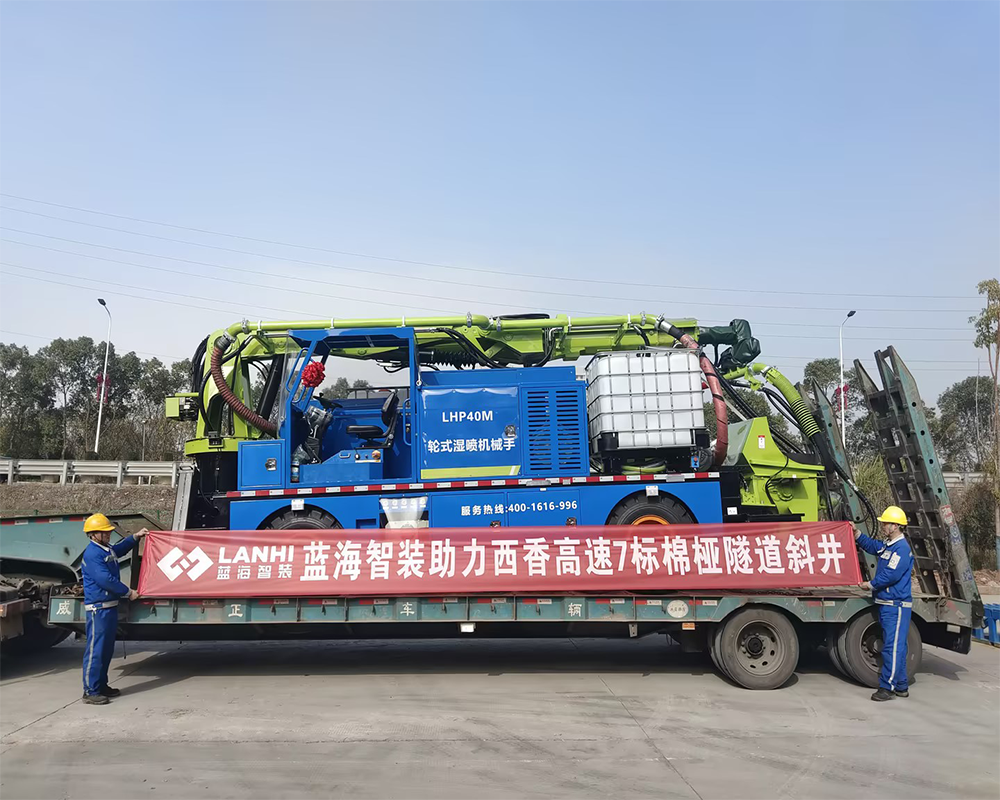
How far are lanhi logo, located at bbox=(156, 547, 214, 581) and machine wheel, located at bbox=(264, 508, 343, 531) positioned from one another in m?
1.49

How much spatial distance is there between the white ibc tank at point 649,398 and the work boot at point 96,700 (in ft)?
20.0

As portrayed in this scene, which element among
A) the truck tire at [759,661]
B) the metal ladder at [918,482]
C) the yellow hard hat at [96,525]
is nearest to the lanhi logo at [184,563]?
the yellow hard hat at [96,525]

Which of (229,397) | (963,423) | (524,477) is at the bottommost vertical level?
(524,477)

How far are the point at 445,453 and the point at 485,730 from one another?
377cm

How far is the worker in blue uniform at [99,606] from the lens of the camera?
6.76m

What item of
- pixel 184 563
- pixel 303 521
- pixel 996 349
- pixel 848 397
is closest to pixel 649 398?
pixel 303 521

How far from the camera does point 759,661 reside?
721 cm

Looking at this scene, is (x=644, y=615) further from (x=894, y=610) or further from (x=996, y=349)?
(x=996, y=349)

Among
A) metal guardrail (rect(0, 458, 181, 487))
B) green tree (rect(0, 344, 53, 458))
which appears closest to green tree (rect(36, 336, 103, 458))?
green tree (rect(0, 344, 53, 458))

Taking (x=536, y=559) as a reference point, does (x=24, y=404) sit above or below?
above

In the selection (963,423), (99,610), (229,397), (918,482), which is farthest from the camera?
(963,423)

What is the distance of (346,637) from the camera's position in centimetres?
766

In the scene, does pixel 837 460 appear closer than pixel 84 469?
Yes

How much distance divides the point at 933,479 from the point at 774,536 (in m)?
2.20
